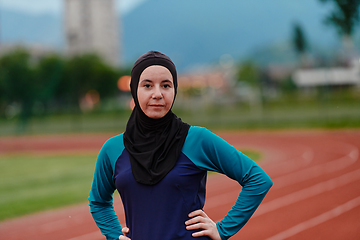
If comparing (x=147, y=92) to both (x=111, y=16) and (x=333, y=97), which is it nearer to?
(x=333, y=97)

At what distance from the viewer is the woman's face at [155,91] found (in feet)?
5.71

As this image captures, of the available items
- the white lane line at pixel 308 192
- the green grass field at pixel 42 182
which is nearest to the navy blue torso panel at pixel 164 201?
the white lane line at pixel 308 192

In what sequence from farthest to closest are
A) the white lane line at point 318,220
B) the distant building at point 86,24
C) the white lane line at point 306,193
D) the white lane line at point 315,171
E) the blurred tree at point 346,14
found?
the distant building at point 86,24
the white lane line at point 315,171
the white lane line at point 306,193
the white lane line at point 318,220
the blurred tree at point 346,14

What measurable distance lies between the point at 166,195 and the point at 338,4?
4.68 m

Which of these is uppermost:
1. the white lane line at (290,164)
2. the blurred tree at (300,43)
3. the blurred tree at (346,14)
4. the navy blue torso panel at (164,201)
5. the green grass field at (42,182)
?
the blurred tree at (300,43)

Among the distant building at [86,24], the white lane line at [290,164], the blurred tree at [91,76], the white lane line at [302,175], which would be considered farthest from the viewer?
the distant building at [86,24]

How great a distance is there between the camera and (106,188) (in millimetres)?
1924

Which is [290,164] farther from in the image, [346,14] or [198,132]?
[198,132]

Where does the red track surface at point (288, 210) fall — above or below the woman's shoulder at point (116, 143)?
below

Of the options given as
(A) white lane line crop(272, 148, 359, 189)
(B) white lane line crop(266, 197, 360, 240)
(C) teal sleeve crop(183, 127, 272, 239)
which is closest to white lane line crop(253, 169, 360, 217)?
(A) white lane line crop(272, 148, 359, 189)

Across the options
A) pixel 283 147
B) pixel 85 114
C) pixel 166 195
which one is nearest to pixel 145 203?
pixel 166 195

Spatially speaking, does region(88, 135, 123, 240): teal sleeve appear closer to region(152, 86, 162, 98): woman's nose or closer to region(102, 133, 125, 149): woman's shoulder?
region(102, 133, 125, 149): woman's shoulder

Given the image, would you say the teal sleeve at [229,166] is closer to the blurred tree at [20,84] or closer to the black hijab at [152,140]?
the black hijab at [152,140]

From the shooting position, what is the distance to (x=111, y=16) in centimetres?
11700
